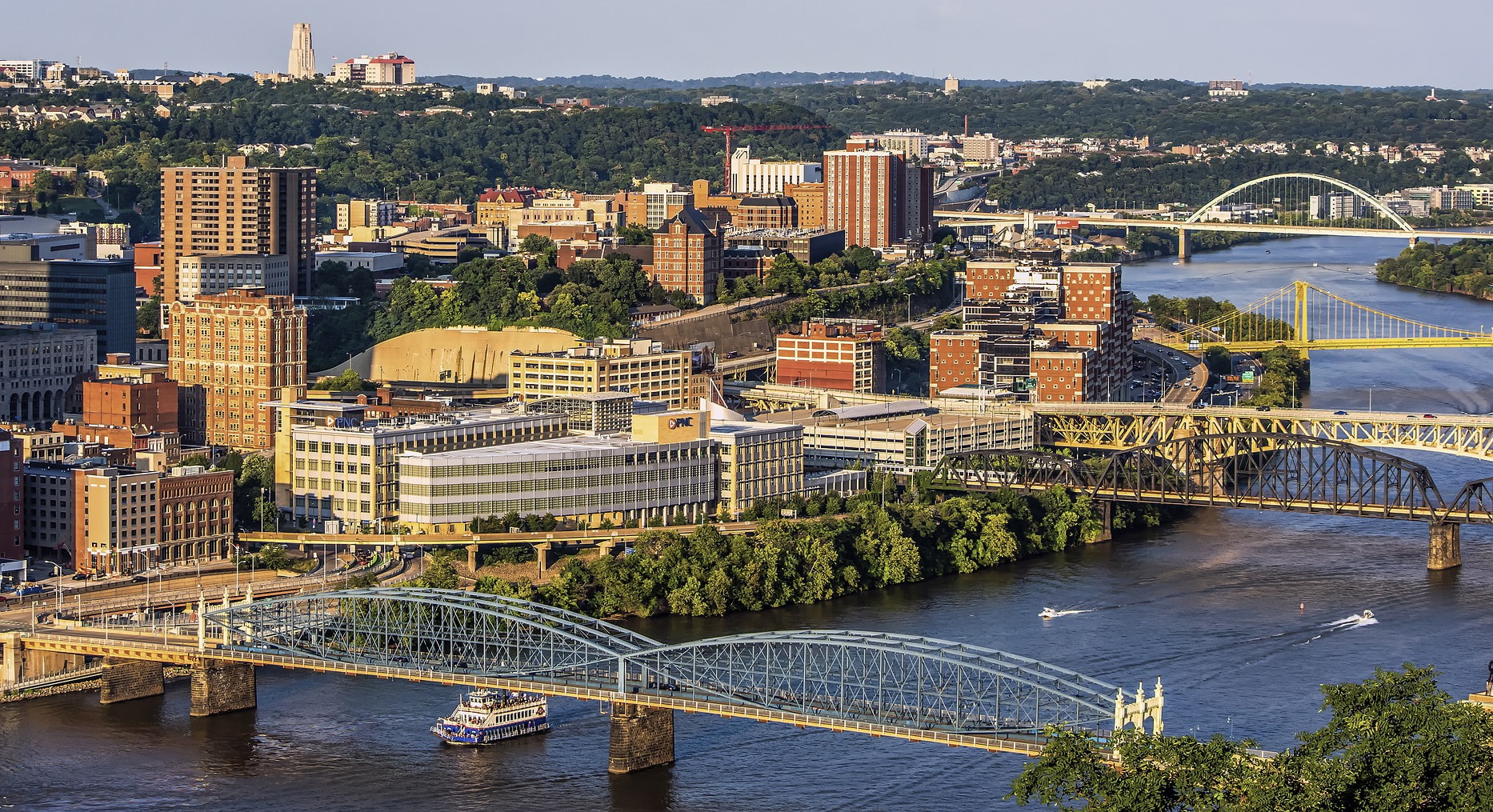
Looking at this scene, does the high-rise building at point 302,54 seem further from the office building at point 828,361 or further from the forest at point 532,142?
the office building at point 828,361

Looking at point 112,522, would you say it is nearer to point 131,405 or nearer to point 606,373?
point 131,405

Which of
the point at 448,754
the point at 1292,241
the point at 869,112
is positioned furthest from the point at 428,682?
the point at 869,112

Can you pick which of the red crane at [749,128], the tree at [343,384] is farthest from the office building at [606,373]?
the red crane at [749,128]

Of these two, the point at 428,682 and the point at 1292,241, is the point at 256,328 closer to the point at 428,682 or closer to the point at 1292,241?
the point at 428,682

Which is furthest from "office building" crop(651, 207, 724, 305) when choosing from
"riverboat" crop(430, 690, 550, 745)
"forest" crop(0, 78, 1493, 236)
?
"riverboat" crop(430, 690, 550, 745)

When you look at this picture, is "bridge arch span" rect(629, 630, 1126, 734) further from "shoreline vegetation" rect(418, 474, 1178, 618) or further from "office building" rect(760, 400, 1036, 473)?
"office building" rect(760, 400, 1036, 473)

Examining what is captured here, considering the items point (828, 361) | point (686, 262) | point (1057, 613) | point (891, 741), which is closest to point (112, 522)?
point (1057, 613)
